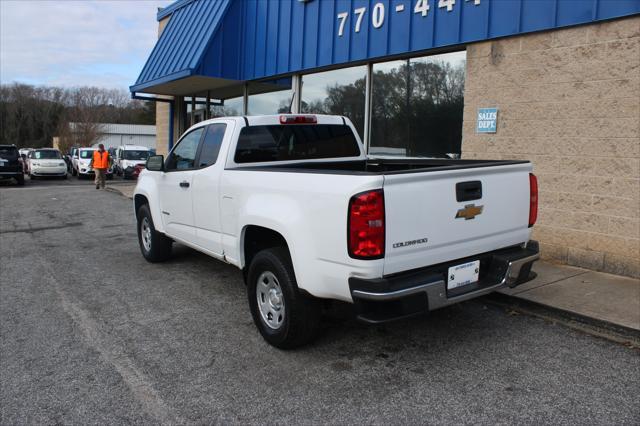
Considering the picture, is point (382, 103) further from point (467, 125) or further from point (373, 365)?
point (373, 365)

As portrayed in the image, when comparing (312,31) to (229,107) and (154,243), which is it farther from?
(154,243)

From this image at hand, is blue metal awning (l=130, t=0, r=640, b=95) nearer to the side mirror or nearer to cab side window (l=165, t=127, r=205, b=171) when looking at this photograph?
cab side window (l=165, t=127, r=205, b=171)

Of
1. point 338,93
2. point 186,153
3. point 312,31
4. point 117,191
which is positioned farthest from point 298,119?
point 117,191

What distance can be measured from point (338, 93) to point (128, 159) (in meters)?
19.5

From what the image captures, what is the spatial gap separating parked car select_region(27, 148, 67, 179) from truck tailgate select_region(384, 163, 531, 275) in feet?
89.4

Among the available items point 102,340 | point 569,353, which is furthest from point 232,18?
point 569,353

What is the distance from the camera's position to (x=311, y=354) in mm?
4059

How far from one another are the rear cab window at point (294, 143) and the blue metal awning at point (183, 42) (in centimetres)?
733

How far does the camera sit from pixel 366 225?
326 centimetres

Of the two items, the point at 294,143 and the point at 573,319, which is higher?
the point at 294,143

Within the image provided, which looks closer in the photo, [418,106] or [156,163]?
[156,163]

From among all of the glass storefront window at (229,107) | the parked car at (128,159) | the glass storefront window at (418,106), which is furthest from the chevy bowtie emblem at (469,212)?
the parked car at (128,159)

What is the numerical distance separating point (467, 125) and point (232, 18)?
7.11 meters

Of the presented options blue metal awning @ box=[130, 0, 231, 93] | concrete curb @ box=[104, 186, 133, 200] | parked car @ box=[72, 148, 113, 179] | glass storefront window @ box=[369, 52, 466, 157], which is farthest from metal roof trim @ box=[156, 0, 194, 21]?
parked car @ box=[72, 148, 113, 179]
